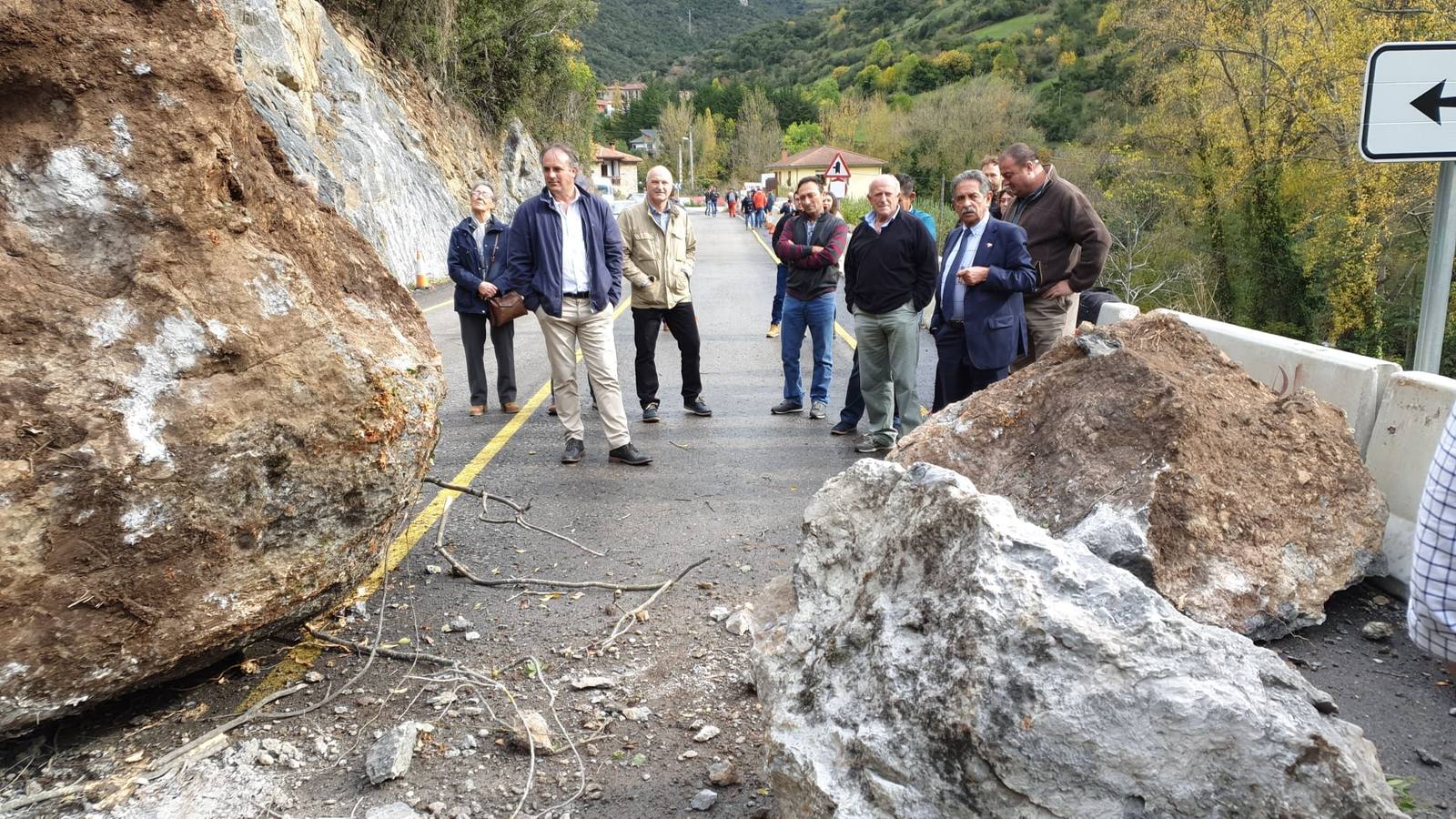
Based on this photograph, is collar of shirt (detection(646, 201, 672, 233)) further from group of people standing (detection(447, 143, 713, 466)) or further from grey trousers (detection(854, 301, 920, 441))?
grey trousers (detection(854, 301, 920, 441))

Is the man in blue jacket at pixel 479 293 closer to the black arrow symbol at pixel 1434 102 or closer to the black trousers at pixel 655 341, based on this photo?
the black trousers at pixel 655 341

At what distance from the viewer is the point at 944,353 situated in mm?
6328

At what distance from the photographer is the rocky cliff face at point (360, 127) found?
53.7ft

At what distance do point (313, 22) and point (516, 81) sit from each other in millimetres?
12571

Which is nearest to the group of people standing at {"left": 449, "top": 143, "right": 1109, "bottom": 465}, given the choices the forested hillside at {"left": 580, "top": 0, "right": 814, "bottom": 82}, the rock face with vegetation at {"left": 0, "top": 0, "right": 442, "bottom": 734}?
the rock face with vegetation at {"left": 0, "top": 0, "right": 442, "bottom": 734}

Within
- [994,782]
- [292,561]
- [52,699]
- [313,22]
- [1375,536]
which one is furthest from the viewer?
[313,22]

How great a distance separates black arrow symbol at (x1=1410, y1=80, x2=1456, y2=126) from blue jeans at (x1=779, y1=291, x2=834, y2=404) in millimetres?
4240

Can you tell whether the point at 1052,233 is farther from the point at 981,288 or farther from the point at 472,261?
the point at 472,261

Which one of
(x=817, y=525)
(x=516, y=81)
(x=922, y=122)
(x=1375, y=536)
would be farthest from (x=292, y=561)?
(x=922, y=122)

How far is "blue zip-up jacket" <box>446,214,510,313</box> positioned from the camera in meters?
8.21

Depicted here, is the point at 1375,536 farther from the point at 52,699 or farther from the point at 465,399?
the point at 465,399

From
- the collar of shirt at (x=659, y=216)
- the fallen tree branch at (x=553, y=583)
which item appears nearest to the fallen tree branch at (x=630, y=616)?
the fallen tree branch at (x=553, y=583)

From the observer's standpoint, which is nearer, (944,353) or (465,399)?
(944,353)

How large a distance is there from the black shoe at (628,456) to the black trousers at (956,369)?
208 centimetres
